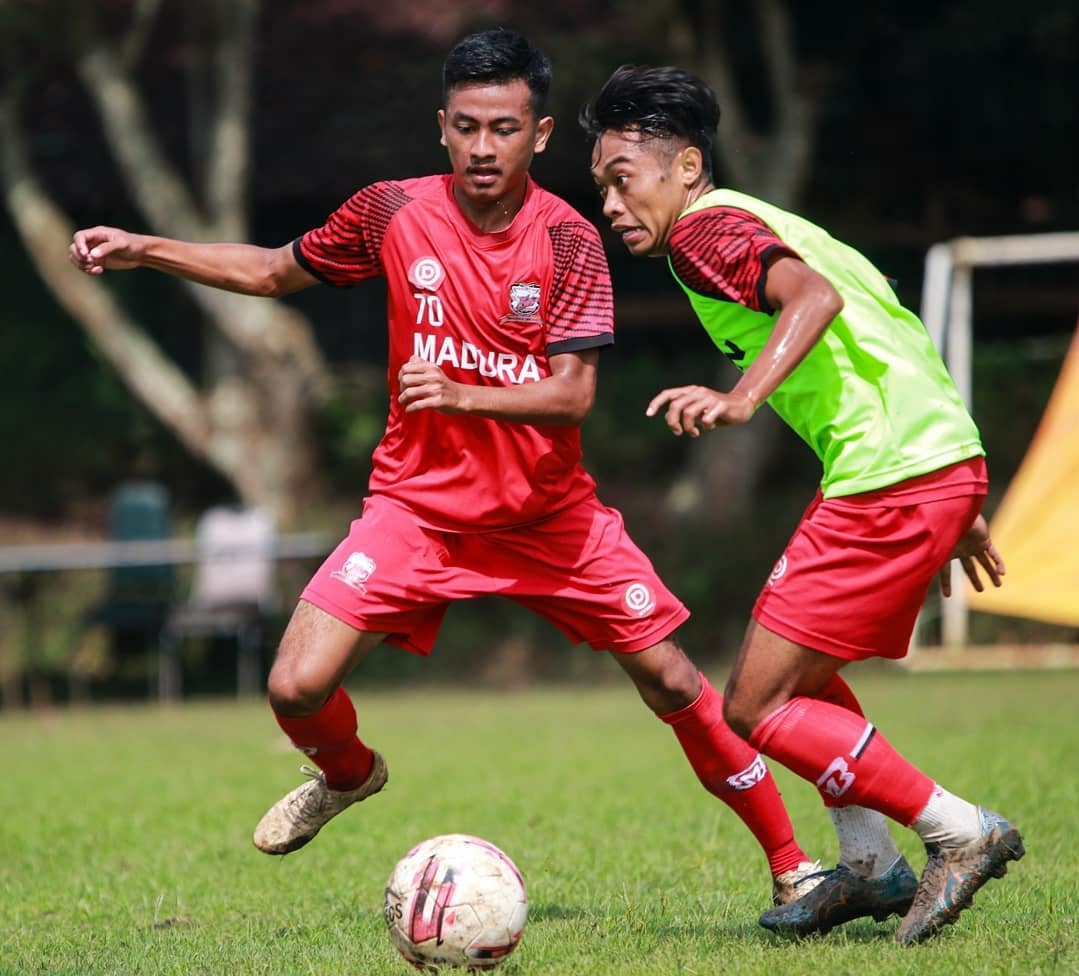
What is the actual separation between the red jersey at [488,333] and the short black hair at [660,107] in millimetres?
417

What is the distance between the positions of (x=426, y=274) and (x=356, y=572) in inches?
37.3

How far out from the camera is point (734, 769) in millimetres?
5398

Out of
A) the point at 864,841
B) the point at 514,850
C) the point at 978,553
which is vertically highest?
the point at 978,553

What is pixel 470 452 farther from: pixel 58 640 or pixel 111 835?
pixel 58 640

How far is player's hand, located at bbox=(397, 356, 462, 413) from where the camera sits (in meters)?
4.74

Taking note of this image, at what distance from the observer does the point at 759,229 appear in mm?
4668

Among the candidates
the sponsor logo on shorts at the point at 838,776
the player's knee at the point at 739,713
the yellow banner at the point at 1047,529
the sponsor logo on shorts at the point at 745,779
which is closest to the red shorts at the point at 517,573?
the sponsor logo on shorts at the point at 745,779

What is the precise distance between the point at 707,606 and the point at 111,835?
981 cm

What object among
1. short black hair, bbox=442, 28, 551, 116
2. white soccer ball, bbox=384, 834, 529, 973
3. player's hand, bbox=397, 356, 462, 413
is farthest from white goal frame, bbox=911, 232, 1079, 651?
white soccer ball, bbox=384, 834, 529, 973

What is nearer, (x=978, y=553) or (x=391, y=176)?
Result: (x=978, y=553)

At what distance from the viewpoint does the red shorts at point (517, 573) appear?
17.4 feet

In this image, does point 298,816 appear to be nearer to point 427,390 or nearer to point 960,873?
point 427,390

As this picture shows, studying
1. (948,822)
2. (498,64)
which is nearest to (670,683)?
(948,822)

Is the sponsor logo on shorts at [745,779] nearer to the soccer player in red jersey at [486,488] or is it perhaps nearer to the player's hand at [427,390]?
the soccer player in red jersey at [486,488]
